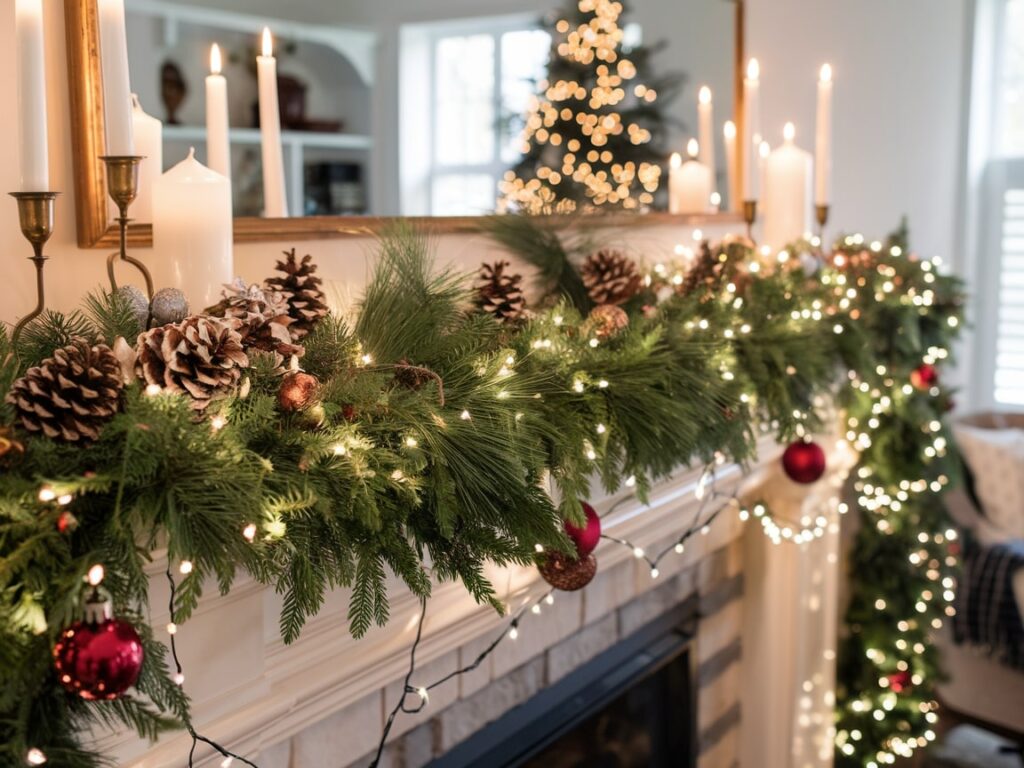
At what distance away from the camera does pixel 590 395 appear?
109 cm

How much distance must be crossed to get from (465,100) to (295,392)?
74cm

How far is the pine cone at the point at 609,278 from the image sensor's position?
1.36 m

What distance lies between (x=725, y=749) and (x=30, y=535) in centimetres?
197

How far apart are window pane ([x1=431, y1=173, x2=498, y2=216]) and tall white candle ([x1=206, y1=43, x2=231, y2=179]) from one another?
364 millimetres

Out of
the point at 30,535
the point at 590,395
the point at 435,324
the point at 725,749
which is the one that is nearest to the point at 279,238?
the point at 435,324

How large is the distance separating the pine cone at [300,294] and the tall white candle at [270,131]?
185 mm

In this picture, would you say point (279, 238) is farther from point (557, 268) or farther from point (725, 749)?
point (725, 749)

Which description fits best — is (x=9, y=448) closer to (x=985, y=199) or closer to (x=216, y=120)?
(x=216, y=120)

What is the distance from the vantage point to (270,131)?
110 centimetres

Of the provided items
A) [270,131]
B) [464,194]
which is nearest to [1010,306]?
[464,194]

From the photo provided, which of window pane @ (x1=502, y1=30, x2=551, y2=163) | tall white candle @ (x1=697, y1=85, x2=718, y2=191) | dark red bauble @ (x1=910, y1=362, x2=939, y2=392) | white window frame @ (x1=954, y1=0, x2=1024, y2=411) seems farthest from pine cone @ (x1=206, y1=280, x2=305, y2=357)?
white window frame @ (x1=954, y1=0, x2=1024, y2=411)

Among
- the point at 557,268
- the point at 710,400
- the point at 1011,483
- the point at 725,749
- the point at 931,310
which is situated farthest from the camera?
the point at 1011,483

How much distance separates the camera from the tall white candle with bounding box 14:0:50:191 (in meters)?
0.75

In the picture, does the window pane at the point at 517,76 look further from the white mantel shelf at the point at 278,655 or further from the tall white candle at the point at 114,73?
the tall white candle at the point at 114,73
